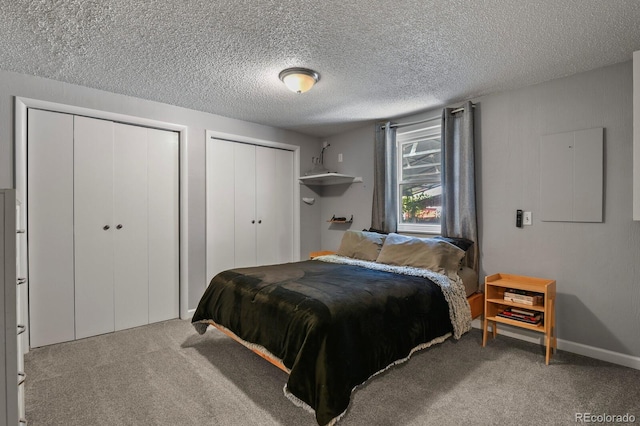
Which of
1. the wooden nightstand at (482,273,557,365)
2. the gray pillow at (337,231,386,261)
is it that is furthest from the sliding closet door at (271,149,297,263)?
the wooden nightstand at (482,273,557,365)

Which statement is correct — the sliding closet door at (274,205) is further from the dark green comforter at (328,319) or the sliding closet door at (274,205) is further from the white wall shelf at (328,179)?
the dark green comforter at (328,319)

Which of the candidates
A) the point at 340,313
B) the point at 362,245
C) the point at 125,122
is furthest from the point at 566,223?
the point at 125,122

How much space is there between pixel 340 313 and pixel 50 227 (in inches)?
108

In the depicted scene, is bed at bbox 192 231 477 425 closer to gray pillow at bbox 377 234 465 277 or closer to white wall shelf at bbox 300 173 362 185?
gray pillow at bbox 377 234 465 277

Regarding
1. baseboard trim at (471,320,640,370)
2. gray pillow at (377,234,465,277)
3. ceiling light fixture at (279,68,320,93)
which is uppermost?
ceiling light fixture at (279,68,320,93)

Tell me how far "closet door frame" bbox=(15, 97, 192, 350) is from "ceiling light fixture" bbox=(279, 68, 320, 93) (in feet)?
5.27

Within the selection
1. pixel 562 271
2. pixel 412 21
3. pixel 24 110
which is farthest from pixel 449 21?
pixel 24 110

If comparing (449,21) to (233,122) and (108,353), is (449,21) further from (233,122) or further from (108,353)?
(108,353)

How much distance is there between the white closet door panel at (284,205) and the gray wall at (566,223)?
2.51 m

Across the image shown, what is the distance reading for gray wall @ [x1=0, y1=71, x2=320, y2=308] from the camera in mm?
2670

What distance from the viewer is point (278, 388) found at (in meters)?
2.15

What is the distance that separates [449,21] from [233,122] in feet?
9.26

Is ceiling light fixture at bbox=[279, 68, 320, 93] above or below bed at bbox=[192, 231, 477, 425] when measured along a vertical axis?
above

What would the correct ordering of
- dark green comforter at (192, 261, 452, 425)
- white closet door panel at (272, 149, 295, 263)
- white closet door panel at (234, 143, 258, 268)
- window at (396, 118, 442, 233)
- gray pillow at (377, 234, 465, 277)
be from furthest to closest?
white closet door panel at (272, 149, 295, 263) → white closet door panel at (234, 143, 258, 268) → window at (396, 118, 442, 233) → gray pillow at (377, 234, 465, 277) → dark green comforter at (192, 261, 452, 425)
